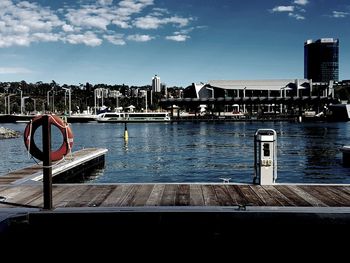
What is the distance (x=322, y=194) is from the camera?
11.0 m

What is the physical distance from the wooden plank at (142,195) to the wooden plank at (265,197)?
2.90 metres

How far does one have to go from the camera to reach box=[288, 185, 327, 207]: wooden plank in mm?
9809

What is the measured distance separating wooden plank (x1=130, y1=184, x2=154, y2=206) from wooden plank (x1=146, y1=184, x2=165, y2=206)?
83 mm

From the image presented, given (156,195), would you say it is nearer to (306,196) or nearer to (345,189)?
(306,196)

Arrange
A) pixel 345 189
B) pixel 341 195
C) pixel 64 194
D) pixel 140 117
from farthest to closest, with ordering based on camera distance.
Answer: pixel 140 117 < pixel 345 189 < pixel 64 194 < pixel 341 195

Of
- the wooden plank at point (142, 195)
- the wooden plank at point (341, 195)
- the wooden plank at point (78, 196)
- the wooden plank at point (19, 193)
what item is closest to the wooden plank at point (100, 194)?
the wooden plank at point (78, 196)

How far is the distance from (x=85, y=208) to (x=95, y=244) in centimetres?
132

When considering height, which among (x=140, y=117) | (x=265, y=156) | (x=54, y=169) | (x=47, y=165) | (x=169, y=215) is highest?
(x=47, y=165)

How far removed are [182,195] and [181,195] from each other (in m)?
0.03

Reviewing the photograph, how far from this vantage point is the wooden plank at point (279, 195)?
981 centimetres

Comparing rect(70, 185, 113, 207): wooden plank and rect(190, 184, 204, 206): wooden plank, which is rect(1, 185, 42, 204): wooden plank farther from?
rect(190, 184, 204, 206): wooden plank

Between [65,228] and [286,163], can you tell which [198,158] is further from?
[65,228]

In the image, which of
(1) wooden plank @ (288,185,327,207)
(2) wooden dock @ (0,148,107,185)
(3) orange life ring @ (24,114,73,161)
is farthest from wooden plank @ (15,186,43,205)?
(1) wooden plank @ (288,185,327,207)

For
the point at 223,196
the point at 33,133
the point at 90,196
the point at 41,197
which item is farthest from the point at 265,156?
the point at 33,133
